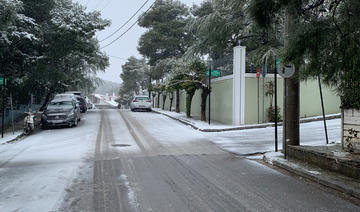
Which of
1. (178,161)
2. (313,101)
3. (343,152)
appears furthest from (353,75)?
(313,101)

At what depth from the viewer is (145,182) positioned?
7004 millimetres

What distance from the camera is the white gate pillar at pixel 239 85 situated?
18125mm

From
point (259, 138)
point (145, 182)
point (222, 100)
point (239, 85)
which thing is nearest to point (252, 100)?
point (239, 85)

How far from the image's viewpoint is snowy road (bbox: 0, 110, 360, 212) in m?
5.57

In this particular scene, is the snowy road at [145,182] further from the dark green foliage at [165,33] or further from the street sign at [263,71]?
the dark green foliage at [165,33]

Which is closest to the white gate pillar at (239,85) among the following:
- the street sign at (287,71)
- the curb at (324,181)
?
the street sign at (287,71)

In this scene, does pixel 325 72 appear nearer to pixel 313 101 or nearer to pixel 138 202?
pixel 138 202

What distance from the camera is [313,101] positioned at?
779 inches

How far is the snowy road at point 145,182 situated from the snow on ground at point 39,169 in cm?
2

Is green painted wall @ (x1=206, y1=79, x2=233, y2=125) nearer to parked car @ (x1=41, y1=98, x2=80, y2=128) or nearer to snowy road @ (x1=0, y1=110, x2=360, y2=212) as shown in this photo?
snowy road @ (x1=0, y1=110, x2=360, y2=212)

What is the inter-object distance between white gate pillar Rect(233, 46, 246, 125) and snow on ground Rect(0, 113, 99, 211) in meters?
7.62

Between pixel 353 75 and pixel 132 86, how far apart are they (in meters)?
66.3

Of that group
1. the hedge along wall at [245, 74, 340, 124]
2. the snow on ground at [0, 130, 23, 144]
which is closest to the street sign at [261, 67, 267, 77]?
the hedge along wall at [245, 74, 340, 124]

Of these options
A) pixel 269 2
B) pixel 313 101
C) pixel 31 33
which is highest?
pixel 31 33
